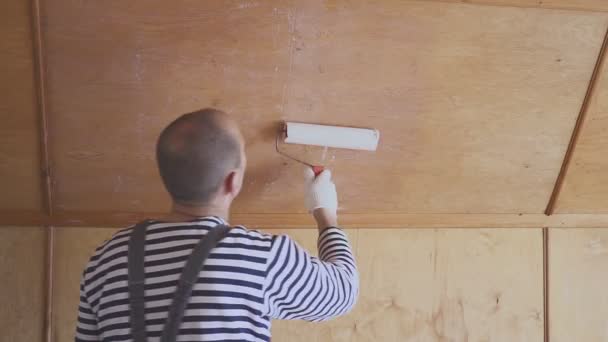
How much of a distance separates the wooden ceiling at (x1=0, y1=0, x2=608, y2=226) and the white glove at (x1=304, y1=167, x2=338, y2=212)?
0.26 feet

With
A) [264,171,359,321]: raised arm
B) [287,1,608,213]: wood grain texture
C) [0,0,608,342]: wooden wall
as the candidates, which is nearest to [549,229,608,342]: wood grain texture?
[0,0,608,342]: wooden wall

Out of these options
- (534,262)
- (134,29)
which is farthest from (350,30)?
(534,262)

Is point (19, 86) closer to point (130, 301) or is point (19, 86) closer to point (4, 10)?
point (4, 10)

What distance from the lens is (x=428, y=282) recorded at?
1559mm

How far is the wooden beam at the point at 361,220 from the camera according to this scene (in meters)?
1.33

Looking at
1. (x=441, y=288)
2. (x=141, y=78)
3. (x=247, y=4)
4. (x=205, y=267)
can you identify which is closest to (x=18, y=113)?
(x=141, y=78)

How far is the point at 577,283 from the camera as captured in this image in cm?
163

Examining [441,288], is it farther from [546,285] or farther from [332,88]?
[332,88]

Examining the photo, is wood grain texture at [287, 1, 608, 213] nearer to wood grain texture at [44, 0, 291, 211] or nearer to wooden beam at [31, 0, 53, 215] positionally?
wood grain texture at [44, 0, 291, 211]

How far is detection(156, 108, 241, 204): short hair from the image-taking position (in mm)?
908

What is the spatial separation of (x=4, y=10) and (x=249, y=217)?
641 millimetres

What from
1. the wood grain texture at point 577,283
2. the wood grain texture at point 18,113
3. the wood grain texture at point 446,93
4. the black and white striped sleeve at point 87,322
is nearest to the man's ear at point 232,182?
the black and white striped sleeve at point 87,322

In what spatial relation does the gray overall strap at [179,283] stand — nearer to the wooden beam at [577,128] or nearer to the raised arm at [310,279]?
the raised arm at [310,279]

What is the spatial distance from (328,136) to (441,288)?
1.70 feet
